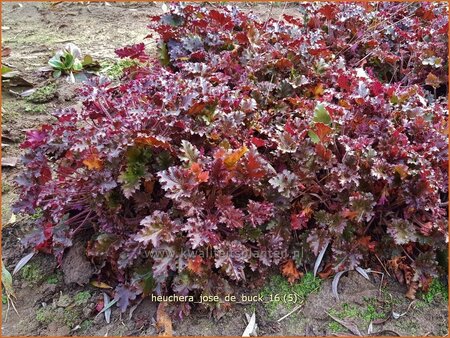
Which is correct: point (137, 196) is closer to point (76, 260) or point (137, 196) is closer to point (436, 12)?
point (76, 260)

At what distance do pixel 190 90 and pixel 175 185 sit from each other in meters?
0.59

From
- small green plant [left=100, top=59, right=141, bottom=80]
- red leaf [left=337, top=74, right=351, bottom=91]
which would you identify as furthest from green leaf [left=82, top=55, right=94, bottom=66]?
red leaf [left=337, top=74, right=351, bottom=91]

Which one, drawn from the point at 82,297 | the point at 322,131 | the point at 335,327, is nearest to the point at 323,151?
the point at 322,131

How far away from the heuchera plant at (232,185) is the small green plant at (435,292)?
0.08 metres

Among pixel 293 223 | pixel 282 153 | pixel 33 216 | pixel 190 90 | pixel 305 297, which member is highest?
pixel 190 90

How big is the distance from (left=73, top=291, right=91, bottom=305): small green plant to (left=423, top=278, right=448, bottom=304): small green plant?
5.34 ft

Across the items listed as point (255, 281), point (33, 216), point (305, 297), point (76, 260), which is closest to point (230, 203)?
point (255, 281)

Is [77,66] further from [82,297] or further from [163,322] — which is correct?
[163,322]

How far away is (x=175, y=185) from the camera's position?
2.08m

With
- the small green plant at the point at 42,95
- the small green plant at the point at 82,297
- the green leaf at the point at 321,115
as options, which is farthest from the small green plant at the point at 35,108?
the green leaf at the point at 321,115

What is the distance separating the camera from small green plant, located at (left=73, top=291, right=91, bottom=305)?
90.7 inches

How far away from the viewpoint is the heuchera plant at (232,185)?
7.07 ft

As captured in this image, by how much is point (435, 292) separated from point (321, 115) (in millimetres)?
1030

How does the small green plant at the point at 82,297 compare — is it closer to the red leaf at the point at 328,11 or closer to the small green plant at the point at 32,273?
the small green plant at the point at 32,273
